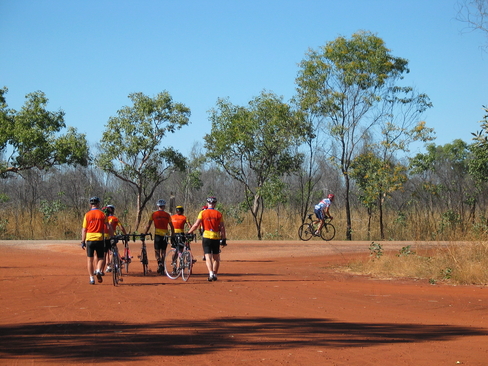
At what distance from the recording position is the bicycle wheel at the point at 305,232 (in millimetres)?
30109

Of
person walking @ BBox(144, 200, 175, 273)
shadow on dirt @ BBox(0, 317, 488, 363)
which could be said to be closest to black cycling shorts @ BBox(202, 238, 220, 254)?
person walking @ BBox(144, 200, 175, 273)

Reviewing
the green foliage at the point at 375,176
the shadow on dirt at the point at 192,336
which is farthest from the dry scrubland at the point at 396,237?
the shadow on dirt at the point at 192,336

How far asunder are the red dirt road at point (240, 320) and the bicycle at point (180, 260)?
0.27m

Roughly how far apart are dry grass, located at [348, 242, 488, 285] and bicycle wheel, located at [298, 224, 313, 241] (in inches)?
440

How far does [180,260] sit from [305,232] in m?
15.4

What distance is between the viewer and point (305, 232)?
99.5ft

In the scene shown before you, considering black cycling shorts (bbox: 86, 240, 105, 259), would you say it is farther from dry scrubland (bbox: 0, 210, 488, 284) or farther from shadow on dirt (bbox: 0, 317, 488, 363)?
dry scrubland (bbox: 0, 210, 488, 284)

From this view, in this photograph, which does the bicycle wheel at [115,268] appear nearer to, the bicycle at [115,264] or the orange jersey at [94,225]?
the bicycle at [115,264]

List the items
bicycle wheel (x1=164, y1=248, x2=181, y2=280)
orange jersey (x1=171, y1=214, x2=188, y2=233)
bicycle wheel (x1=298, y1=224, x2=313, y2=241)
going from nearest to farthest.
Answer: bicycle wheel (x1=164, y1=248, x2=181, y2=280)
orange jersey (x1=171, y1=214, x2=188, y2=233)
bicycle wheel (x1=298, y1=224, x2=313, y2=241)

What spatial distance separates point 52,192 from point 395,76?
30422 mm

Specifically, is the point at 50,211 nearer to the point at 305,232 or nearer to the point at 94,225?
the point at 305,232

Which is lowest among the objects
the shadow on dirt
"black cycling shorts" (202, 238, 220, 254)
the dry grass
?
the shadow on dirt

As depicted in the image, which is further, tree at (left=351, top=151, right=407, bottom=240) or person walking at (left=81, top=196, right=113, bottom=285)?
tree at (left=351, top=151, right=407, bottom=240)

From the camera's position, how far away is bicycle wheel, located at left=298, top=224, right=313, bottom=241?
98.8 ft
